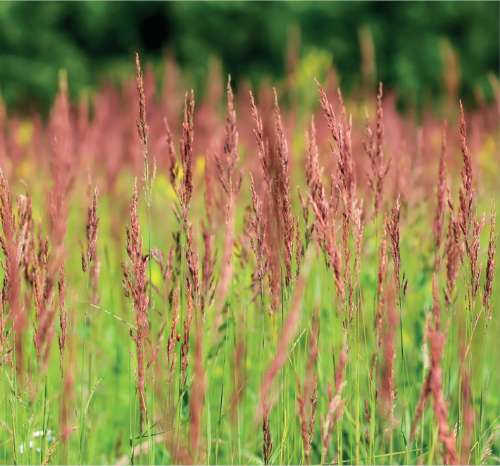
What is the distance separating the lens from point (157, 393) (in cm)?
116

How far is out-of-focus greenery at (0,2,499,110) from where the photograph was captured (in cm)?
948

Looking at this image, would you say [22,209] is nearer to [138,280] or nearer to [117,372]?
[138,280]

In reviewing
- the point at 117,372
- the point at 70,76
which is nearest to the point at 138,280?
the point at 117,372

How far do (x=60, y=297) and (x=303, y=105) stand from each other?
4.81 metres

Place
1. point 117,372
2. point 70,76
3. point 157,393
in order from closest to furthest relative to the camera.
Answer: point 157,393
point 117,372
point 70,76

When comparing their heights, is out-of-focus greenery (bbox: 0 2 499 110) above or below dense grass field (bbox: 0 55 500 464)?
above

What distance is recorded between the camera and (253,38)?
9969 mm

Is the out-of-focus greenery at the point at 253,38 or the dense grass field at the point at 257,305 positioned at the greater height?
the out-of-focus greenery at the point at 253,38

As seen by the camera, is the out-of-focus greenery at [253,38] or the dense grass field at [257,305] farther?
the out-of-focus greenery at [253,38]

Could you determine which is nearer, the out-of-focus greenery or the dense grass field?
the dense grass field

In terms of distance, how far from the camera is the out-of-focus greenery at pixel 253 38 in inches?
373

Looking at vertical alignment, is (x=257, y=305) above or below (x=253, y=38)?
below

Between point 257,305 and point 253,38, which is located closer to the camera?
point 257,305

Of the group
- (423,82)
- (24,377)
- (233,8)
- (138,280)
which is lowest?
(24,377)
